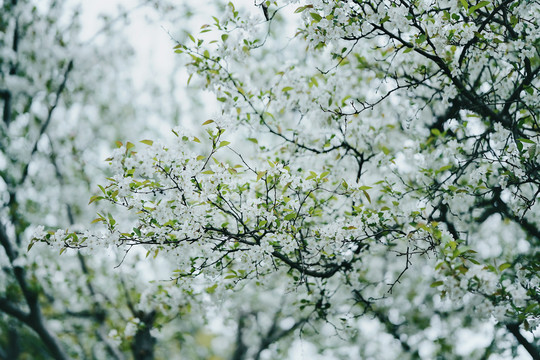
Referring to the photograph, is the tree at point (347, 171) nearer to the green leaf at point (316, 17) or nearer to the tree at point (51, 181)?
the green leaf at point (316, 17)

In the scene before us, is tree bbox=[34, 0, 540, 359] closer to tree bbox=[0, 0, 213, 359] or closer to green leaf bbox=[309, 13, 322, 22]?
green leaf bbox=[309, 13, 322, 22]

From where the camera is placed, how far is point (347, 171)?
4543 mm

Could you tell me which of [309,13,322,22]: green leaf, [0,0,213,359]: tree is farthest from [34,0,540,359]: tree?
[0,0,213,359]: tree

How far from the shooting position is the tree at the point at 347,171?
2.75 meters

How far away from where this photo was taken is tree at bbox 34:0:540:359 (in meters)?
2.75

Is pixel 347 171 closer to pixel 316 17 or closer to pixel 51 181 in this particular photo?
pixel 316 17

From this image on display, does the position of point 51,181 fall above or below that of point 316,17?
above

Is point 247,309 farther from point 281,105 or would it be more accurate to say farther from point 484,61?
point 484,61

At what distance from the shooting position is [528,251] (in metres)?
5.23

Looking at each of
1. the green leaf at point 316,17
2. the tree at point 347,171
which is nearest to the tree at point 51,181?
the tree at point 347,171

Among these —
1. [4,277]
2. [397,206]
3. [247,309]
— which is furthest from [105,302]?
[397,206]

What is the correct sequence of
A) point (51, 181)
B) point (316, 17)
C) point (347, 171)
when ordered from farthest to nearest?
point (51, 181) < point (347, 171) < point (316, 17)

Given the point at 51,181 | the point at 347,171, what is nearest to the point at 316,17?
the point at 347,171

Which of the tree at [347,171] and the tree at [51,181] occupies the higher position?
the tree at [51,181]
